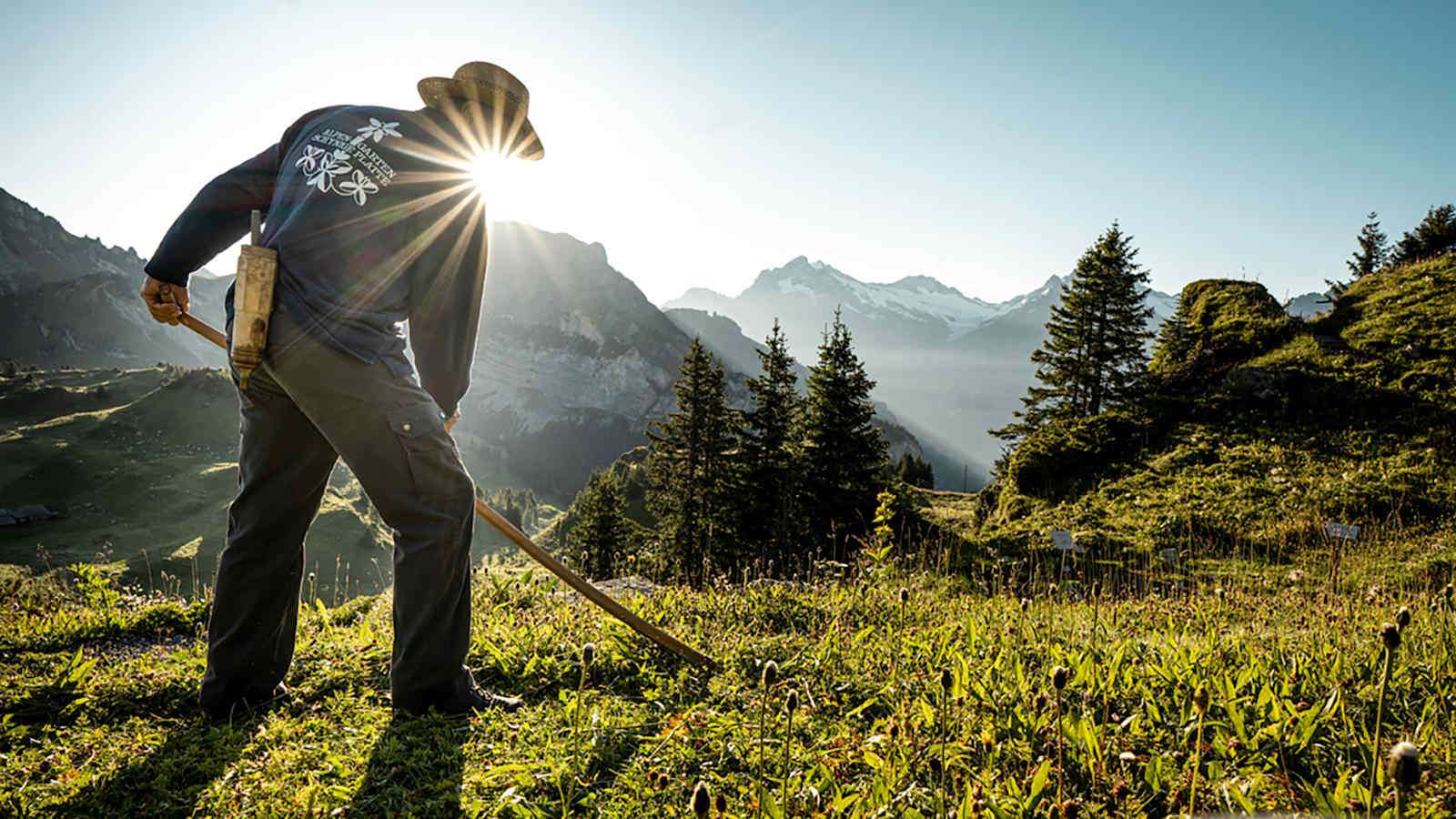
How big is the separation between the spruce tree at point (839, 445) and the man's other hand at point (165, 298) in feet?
56.9

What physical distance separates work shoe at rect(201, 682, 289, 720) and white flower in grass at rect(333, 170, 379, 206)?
2.24 metres

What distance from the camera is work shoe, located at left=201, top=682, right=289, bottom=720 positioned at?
2705 mm

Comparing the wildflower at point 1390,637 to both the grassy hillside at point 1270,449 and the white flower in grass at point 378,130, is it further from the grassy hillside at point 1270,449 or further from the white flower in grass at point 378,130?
the grassy hillside at point 1270,449

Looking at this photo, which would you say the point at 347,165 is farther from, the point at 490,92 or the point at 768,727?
the point at 768,727

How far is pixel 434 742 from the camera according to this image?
2.42 m

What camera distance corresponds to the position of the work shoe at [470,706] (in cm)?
263

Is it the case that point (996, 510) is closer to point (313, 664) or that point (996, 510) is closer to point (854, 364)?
point (854, 364)

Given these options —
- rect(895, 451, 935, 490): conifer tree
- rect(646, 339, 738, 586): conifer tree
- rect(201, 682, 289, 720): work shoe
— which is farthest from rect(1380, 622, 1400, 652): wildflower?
rect(895, 451, 935, 490): conifer tree

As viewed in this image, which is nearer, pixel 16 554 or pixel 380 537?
pixel 16 554

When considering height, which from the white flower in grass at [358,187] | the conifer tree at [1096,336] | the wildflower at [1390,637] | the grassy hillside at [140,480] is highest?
the conifer tree at [1096,336]

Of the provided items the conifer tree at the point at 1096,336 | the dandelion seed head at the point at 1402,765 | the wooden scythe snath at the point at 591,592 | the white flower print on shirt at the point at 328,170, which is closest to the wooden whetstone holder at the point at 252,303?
the white flower print on shirt at the point at 328,170

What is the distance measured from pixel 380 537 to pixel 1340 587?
107m

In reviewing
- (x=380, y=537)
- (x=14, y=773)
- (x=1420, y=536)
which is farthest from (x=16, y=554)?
(x=1420, y=536)

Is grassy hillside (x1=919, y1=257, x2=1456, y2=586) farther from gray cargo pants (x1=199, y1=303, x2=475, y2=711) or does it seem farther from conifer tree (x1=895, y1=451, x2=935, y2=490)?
conifer tree (x1=895, y1=451, x2=935, y2=490)
